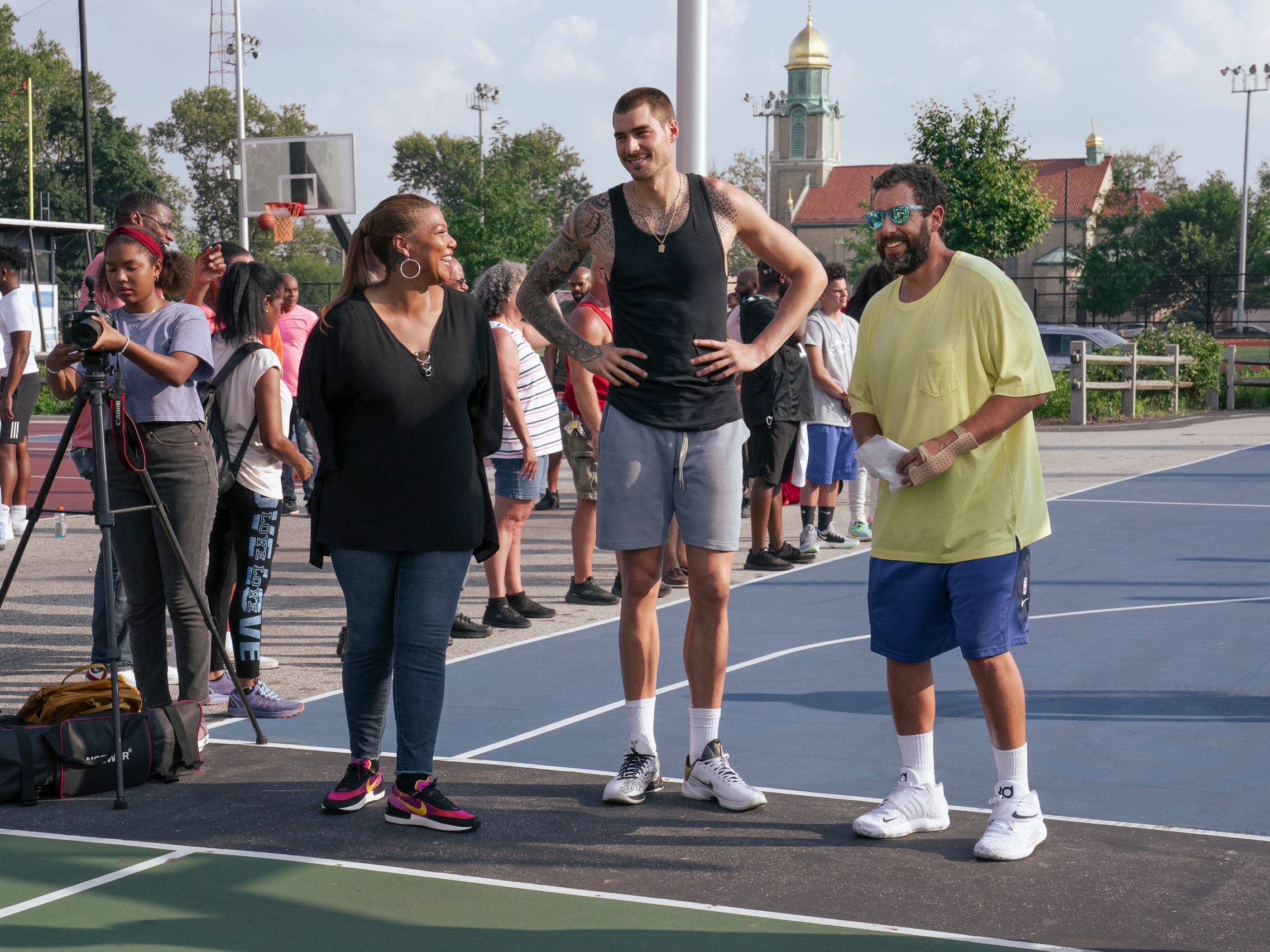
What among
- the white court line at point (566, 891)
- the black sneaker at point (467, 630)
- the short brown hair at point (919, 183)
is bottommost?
the white court line at point (566, 891)

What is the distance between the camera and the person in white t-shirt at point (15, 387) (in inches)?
395

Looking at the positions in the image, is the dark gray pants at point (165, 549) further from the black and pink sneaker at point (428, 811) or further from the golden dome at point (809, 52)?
the golden dome at point (809, 52)

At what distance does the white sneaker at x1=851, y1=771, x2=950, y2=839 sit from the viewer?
4.17 metres

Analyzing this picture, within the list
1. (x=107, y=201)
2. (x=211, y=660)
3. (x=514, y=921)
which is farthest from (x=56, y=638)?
(x=107, y=201)

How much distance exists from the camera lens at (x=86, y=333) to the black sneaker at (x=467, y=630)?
3.20 m

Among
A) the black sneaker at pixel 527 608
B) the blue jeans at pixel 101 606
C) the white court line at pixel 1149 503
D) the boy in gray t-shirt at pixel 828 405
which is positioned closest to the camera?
the blue jeans at pixel 101 606

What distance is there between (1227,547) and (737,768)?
6741 millimetres

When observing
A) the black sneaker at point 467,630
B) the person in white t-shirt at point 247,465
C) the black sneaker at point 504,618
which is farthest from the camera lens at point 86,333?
the black sneaker at point 504,618

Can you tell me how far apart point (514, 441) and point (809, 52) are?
115 metres

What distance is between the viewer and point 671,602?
27.4 feet

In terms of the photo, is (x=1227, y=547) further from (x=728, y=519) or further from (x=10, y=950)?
(x=10, y=950)

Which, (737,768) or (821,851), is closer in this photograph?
(821,851)

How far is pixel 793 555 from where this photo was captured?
386 inches

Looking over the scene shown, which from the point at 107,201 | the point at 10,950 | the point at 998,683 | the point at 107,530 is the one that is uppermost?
the point at 107,201
